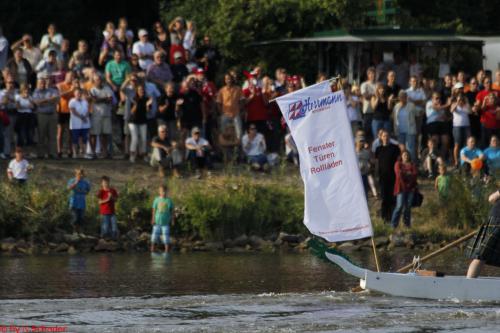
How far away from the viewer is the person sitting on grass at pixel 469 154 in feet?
101

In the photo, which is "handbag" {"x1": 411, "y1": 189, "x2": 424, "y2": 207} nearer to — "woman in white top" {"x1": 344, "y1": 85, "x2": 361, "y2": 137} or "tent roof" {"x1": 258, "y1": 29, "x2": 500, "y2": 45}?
"woman in white top" {"x1": 344, "y1": 85, "x2": 361, "y2": 137}

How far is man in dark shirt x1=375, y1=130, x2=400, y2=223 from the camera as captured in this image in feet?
96.8

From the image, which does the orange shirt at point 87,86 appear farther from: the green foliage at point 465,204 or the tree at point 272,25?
the green foliage at point 465,204

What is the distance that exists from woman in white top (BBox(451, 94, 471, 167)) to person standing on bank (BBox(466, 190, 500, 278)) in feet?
38.3

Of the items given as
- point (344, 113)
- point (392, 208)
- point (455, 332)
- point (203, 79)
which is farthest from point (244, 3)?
point (455, 332)

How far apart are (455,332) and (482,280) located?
2835mm

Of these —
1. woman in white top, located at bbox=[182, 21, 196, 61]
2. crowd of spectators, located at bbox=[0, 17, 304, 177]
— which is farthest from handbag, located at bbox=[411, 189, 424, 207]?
woman in white top, located at bbox=[182, 21, 196, 61]

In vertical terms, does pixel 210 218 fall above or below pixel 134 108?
below

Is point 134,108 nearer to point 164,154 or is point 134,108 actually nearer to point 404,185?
point 164,154

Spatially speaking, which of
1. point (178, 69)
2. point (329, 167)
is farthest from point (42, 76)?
point (329, 167)

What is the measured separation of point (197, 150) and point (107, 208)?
371 centimetres

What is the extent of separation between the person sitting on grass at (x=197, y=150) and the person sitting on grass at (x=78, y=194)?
3.36 meters

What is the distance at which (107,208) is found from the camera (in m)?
27.8

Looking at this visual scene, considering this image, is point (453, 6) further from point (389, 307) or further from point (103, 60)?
point (389, 307)
